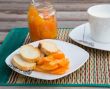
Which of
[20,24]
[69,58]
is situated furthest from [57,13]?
[69,58]

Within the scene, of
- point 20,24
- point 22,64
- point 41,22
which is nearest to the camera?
point 22,64

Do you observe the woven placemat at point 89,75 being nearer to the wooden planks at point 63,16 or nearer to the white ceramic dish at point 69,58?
the white ceramic dish at point 69,58

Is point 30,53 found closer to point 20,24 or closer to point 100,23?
point 100,23

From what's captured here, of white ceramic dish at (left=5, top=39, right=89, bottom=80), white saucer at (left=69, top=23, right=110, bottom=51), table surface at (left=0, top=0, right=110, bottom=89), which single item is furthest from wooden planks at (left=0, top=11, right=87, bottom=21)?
white ceramic dish at (left=5, top=39, right=89, bottom=80)

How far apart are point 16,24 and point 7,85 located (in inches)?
18.5

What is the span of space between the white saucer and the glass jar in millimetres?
67

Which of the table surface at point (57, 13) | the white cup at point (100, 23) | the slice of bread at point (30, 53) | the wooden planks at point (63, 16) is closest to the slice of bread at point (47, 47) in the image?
the slice of bread at point (30, 53)

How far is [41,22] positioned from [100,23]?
19 cm

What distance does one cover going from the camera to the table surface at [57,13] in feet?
4.01

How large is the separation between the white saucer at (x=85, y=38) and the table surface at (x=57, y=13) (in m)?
0.13

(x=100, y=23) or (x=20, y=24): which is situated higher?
(x=100, y=23)

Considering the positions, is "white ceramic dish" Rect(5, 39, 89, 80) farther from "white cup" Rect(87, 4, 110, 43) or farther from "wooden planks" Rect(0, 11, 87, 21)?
"wooden planks" Rect(0, 11, 87, 21)

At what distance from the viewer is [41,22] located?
99 cm

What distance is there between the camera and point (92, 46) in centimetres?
94
